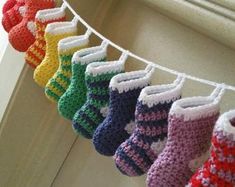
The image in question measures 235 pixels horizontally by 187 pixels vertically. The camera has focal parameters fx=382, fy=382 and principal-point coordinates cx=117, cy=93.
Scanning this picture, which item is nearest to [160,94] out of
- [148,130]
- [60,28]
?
[148,130]

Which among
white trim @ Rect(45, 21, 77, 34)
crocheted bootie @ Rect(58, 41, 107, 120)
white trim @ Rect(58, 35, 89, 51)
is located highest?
white trim @ Rect(45, 21, 77, 34)

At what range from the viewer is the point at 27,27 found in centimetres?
88

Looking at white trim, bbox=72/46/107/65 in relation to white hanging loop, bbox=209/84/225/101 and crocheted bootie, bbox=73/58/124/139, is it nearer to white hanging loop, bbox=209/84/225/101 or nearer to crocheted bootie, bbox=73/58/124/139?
crocheted bootie, bbox=73/58/124/139

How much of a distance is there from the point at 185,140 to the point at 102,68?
0.67 ft

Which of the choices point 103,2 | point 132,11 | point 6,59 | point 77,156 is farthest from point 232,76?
point 6,59

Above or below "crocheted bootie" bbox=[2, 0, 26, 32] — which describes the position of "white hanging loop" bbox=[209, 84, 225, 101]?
above

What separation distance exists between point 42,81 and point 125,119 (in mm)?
283

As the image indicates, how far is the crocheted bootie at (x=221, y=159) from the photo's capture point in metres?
0.45

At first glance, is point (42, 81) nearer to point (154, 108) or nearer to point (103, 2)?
point (103, 2)

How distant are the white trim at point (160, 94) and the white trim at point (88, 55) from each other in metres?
0.17

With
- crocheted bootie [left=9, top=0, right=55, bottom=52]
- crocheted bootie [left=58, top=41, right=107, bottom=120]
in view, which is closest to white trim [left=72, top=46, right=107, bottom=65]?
crocheted bootie [left=58, top=41, right=107, bottom=120]

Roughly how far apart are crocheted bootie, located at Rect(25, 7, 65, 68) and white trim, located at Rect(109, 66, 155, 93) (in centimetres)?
28

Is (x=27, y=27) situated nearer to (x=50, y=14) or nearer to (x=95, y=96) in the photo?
(x=50, y=14)

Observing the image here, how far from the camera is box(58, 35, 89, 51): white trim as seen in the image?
29.1 inches
